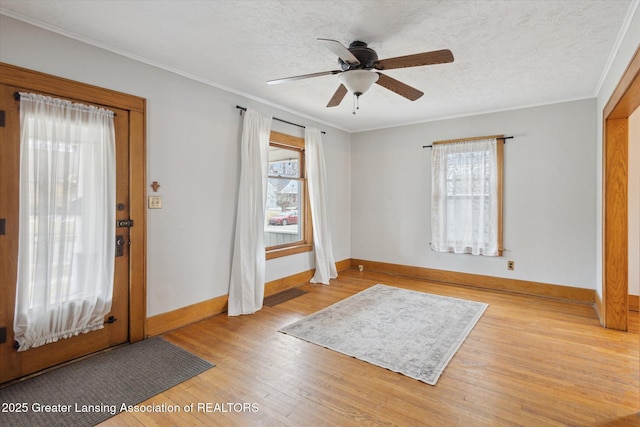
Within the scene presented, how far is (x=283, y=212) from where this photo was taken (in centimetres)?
477

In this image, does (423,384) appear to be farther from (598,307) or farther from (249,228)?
(598,307)

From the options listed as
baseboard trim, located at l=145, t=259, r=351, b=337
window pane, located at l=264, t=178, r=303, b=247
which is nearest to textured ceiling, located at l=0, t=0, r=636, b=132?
window pane, located at l=264, t=178, r=303, b=247

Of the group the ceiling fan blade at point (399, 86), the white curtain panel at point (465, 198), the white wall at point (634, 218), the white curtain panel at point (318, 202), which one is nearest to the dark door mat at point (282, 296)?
the white curtain panel at point (318, 202)

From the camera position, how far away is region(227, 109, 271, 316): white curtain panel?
365 centimetres

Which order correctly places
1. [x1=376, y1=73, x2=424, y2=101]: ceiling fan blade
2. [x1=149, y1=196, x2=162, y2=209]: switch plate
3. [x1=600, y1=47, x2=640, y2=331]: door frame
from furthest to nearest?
[x1=600, y1=47, x2=640, y2=331]: door frame, [x1=149, y1=196, x2=162, y2=209]: switch plate, [x1=376, y1=73, x2=424, y2=101]: ceiling fan blade

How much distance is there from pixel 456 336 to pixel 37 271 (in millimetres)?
3520

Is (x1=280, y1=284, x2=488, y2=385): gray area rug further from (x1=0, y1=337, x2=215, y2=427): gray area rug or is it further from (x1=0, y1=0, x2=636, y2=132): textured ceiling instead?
(x1=0, y1=0, x2=636, y2=132): textured ceiling

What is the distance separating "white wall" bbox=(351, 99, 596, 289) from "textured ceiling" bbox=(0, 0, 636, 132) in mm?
663

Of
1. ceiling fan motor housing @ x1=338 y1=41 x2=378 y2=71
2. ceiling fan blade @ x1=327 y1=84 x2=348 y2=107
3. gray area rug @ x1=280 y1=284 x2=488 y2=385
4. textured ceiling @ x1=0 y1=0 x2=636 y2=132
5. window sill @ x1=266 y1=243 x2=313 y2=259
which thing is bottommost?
gray area rug @ x1=280 y1=284 x2=488 y2=385

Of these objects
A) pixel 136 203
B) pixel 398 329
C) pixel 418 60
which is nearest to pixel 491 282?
pixel 398 329

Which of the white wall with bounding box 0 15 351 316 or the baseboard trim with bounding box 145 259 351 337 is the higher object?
the white wall with bounding box 0 15 351 316

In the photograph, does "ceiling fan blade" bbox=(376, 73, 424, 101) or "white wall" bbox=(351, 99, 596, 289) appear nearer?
"ceiling fan blade" bbox=(376, 73, 424, 101)

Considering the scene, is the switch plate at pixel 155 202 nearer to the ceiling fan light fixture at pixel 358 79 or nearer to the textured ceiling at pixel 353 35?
the textured ceiling at pixel 353 35

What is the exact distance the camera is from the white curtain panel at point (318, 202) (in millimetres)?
4820
